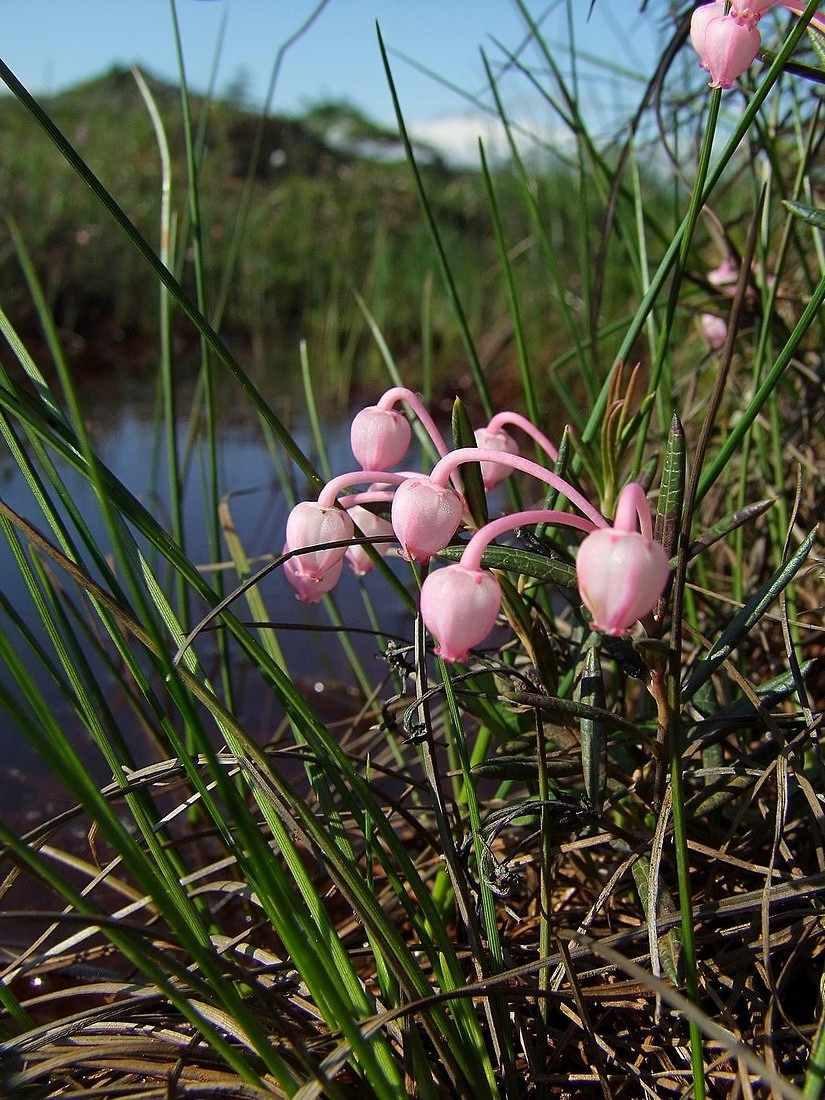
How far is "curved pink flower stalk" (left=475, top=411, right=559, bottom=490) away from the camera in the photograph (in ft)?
1.89

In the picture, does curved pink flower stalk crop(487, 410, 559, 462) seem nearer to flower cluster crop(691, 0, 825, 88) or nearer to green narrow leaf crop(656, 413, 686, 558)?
green narrow leaf crop(656, 413, 686, 558)

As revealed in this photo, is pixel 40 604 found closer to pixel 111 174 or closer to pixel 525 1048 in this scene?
pixel 525 1048

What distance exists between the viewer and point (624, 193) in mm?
1050

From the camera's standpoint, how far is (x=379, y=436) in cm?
57

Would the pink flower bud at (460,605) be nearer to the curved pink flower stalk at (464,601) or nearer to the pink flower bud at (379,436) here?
the curved pink flower stalk at (464,601)

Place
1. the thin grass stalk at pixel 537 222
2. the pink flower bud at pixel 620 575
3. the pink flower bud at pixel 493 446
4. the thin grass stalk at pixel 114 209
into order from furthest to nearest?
the thin grass stalk at pixel 537 222, the pink flower bud at pixel 493 446, the thin grass stalk at pixel 114 209, the pink flower bud at pixel 620 575

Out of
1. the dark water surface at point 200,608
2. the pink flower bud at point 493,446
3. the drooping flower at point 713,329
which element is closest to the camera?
the pink flower bud at point 493,446

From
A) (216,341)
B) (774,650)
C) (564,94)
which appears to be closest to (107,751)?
(216,341)

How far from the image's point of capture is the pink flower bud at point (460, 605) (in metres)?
0.44

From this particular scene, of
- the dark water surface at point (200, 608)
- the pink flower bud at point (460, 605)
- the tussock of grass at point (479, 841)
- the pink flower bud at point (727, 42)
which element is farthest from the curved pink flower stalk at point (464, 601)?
the dark water surface at point (200, 608)

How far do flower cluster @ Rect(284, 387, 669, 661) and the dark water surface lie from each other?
44cm

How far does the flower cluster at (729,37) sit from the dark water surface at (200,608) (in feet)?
2.02

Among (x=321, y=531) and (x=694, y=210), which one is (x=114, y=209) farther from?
(x=694, y=210)

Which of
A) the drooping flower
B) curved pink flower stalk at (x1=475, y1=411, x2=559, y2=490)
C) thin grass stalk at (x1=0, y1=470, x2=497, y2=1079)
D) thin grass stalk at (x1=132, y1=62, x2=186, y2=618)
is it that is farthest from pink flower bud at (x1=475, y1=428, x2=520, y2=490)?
the drooping flower
